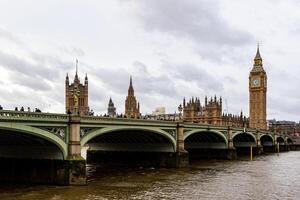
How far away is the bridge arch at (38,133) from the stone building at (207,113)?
110m

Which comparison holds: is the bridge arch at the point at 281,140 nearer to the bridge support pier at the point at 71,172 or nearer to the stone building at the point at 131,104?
the stone building at the point at 131,104

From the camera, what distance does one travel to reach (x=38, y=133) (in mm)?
30469

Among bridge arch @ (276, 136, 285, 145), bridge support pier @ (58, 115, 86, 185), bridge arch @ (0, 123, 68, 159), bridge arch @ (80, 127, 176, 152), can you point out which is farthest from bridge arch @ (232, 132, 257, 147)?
bridge arch @ (0, 123, 68, 159)

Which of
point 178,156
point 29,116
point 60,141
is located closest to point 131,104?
point 178,156

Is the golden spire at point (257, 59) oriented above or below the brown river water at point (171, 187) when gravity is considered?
above

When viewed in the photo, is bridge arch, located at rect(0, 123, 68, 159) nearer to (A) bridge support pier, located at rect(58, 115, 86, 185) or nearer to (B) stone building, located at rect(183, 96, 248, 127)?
(A) bridge support pier, located at rect(58, 115, 86, 185)

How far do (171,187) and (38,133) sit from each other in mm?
11975

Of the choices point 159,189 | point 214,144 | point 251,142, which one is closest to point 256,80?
point 251,142

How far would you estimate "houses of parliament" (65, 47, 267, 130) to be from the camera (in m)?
146

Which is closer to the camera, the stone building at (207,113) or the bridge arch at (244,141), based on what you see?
the bridge arch at (244,141)

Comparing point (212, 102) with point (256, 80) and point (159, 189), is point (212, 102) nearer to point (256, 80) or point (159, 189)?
point (256, 80)

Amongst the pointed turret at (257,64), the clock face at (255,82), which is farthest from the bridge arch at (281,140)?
the pointed turret at (257,64)

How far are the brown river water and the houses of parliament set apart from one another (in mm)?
98410

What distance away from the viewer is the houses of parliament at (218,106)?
481 feet
